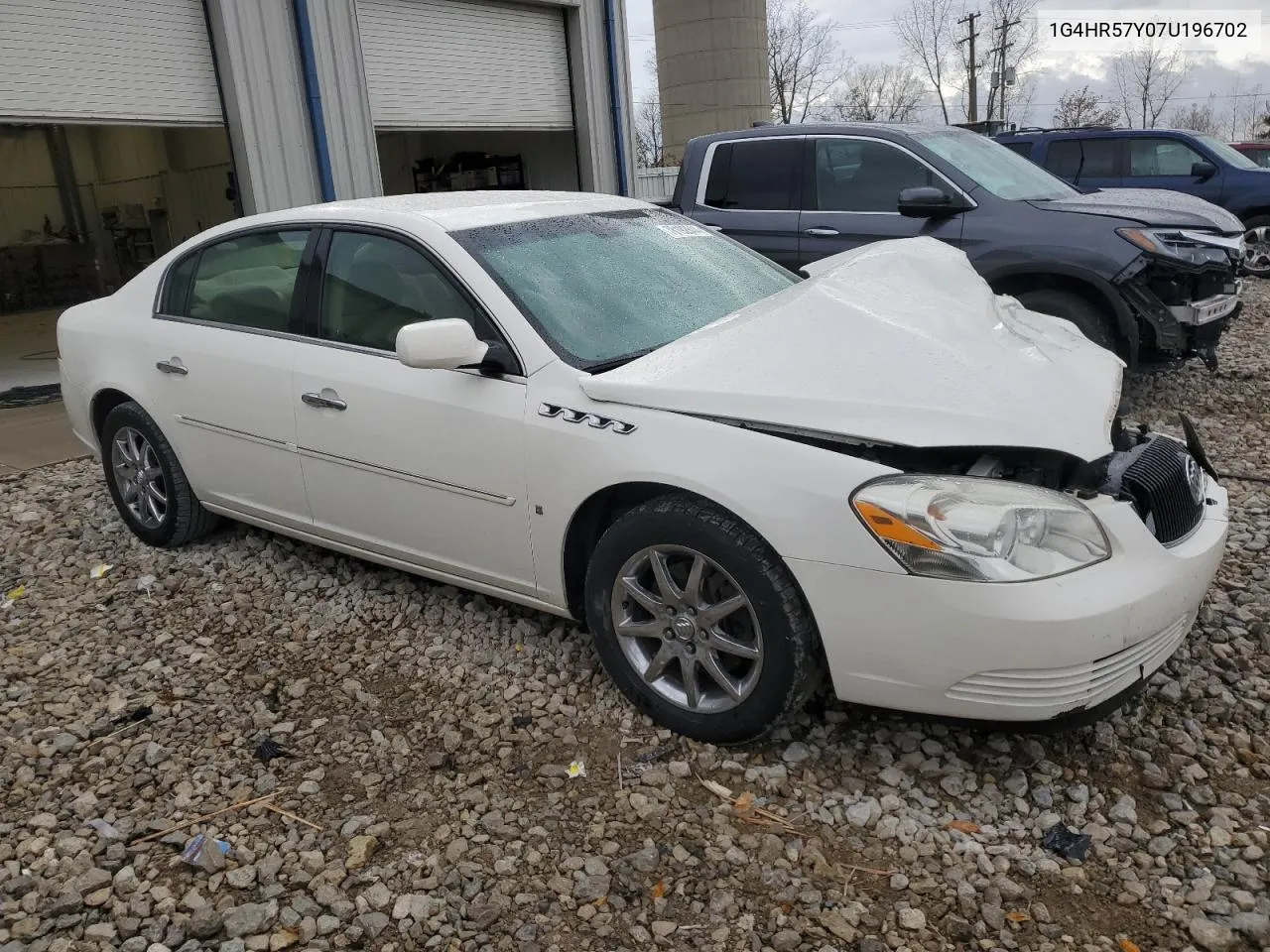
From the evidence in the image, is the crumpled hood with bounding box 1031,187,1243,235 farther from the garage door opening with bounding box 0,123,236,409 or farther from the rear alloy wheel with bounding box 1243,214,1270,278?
the garage door opening with bounding box 0,123,236,409

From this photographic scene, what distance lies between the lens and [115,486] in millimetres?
4785

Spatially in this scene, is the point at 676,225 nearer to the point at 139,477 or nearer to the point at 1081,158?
the point at 139,477

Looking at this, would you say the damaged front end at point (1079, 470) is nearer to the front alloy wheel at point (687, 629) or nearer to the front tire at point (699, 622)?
the front tire at point (699, 622)

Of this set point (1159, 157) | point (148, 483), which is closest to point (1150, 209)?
point (148, 483)

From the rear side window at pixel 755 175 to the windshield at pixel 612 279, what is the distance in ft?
10.4

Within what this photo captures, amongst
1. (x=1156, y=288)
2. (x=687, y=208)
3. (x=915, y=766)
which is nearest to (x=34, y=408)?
(x=687, y=208)

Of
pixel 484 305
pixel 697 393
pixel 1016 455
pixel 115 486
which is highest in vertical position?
pixel 484 305

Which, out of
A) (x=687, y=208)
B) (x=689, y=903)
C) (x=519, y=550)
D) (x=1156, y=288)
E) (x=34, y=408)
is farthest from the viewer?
(x=34, y=408)

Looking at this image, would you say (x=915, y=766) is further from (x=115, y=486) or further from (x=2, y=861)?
(x=115, y=486)

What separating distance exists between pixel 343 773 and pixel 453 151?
47.5ft

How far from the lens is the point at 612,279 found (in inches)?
138

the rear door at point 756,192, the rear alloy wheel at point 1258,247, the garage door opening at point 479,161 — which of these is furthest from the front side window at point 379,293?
the rear alloy wheel at point 1258,247

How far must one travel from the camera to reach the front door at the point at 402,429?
319 centimetres

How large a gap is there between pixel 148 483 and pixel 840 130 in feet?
16.1
